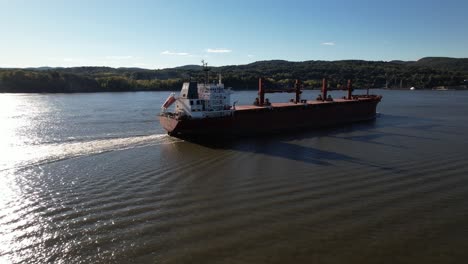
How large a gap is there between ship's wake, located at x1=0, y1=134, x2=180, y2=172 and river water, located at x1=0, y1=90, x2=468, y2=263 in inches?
2.7

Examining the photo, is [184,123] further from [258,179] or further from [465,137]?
[465,137]

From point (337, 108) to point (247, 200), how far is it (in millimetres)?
27303

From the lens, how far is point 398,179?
15.6m

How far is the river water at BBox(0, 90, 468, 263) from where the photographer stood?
9266 millimetres

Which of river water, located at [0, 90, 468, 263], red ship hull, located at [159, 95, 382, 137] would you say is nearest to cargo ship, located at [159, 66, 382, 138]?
red ship hull, located at [159, 95, 382, 137]

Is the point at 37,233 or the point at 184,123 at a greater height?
the point at 184,123

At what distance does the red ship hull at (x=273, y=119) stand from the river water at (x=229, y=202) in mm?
2136

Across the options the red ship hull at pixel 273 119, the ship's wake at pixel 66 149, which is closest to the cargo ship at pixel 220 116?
the red ship hull at pixel 273 119

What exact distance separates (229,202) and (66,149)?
1259 centimetres

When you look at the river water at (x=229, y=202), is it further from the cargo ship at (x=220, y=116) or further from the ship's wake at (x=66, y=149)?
the cargo ship at (x=220, y=116)

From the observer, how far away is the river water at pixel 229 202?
927 cm

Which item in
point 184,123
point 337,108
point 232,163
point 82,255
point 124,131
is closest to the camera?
point 82,255

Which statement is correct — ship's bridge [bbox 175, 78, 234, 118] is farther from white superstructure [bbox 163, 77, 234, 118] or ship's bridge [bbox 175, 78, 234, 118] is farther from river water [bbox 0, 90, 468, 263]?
river water [bbox 0, 90, 468, 263]

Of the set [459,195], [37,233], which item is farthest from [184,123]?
[459,195]
